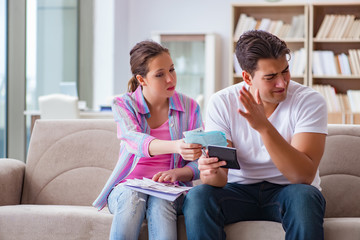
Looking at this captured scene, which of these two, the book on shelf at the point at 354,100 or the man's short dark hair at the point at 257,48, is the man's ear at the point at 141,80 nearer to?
the man's short dark hair at the point at 257,48

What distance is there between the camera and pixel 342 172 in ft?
7.93

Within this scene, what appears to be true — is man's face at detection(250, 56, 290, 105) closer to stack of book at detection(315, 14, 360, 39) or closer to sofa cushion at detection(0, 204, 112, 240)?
sofa cushion at detection(0, 204, 112, 240)

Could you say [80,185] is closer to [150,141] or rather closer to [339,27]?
[150,141]

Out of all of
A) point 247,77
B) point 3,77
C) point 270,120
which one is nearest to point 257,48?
point 247,77

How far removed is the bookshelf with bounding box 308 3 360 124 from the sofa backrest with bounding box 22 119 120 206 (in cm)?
417

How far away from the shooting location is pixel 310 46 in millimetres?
6379

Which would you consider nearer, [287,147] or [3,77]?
[287,147]

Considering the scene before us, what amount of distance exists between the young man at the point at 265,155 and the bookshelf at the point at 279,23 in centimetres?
442

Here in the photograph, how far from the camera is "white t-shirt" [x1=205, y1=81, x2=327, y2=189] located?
2016mm

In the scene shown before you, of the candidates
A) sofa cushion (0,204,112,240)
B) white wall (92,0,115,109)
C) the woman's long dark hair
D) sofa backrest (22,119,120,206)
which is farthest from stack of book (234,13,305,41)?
sofa cushion (0,204,112,240)

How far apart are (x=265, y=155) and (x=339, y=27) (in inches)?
182

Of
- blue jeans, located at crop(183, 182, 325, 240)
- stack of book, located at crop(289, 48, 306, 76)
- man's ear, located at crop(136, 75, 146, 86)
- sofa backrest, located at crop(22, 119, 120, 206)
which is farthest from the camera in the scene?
stack of book, located at crop(289, 48, 306, 76)

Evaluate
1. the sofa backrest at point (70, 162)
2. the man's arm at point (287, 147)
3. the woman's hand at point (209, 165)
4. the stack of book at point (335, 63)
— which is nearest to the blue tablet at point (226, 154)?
the woman's hand at point (209, 165)

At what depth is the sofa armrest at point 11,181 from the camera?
8.11 ft
